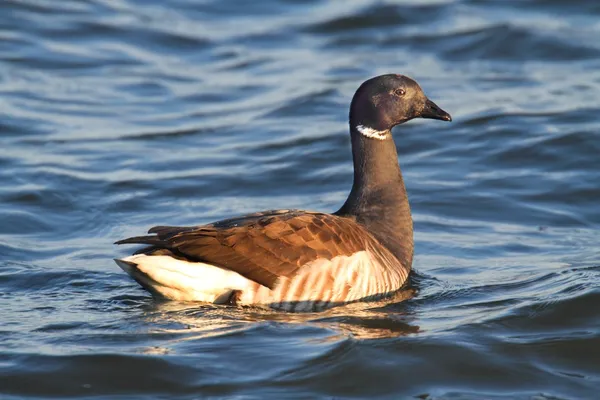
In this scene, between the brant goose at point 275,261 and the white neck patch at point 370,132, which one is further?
the white neck patch at point 370,132

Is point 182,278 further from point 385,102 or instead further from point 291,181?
point 291,181

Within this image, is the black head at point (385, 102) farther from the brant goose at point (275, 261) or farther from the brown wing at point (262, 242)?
the brown wing at point (262, 242)

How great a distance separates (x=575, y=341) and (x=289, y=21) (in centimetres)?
1272

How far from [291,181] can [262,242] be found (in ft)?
15.7

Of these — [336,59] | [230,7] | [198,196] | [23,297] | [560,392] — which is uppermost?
[230,7]

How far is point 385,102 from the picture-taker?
1021 centimetres

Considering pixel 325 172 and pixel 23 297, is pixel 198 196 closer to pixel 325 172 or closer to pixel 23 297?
pixel 325 172

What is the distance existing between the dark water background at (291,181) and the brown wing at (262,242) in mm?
404

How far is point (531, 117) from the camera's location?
15531mm

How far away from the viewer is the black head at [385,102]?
33.4 feet

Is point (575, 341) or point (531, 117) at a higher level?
point (531, 117)

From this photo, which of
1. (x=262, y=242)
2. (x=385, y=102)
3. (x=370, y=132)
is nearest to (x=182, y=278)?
(x=262, y=242)

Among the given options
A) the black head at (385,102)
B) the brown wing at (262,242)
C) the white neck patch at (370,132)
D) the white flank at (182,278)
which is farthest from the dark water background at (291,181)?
the black head at (385,102)

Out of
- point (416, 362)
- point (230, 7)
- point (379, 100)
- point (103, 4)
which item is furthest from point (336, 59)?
point (416, 362)
